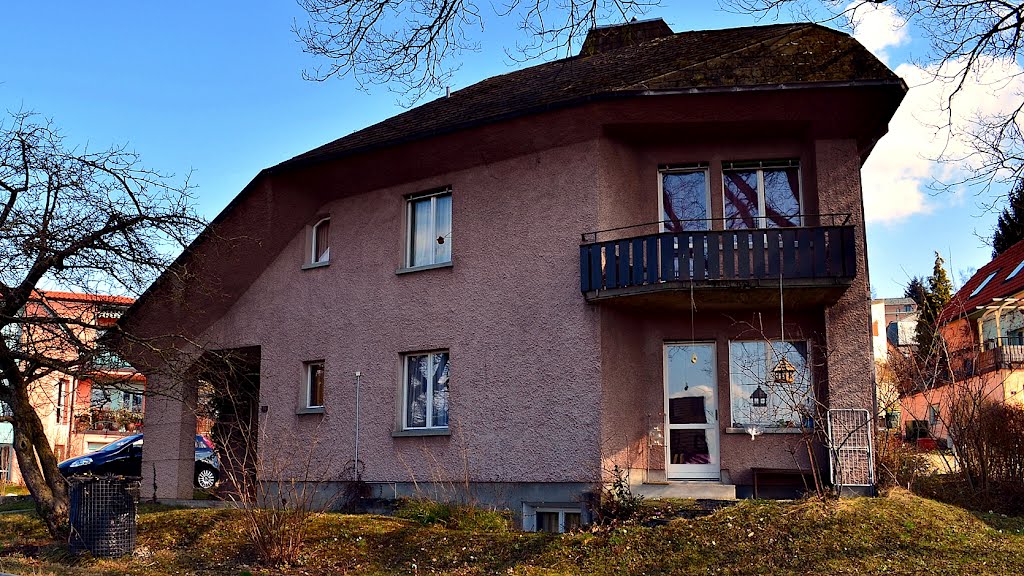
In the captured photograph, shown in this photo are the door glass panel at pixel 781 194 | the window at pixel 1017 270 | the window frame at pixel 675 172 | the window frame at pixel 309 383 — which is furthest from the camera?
the window at pixel 1017 270

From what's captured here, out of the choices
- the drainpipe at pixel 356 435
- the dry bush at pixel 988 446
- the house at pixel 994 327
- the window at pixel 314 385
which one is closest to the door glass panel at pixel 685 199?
the dry bush at pixel 988 446

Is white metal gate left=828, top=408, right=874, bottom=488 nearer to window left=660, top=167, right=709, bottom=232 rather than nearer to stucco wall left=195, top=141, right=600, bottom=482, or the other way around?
stucco wall left=195, top=141, right=600, bottom=482

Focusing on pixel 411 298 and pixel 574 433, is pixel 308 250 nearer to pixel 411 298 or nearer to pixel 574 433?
pixel 411 298

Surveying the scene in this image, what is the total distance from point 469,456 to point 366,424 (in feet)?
7.80

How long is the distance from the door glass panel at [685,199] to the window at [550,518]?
4878mm

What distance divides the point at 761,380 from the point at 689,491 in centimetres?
220

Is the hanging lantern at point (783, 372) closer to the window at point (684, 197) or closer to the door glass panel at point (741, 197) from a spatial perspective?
the door glass panel at point (741, 197)

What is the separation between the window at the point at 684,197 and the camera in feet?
52.4

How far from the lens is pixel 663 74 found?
1494 centimetres

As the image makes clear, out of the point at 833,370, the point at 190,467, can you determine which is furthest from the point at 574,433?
the point at 190,467

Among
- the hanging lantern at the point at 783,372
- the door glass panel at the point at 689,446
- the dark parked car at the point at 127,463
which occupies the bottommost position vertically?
the dark parked car at the point at 127,463

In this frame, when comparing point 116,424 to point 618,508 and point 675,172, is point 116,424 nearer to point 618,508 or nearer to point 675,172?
point 675,172

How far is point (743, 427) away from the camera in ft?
50.3

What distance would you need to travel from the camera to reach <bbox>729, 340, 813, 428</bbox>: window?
15156 mm
